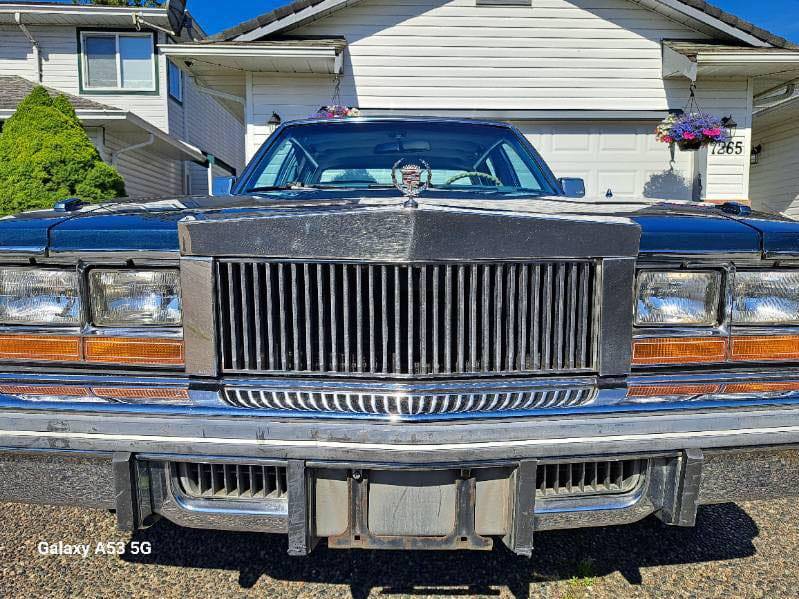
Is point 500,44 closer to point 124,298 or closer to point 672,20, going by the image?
point 672,20

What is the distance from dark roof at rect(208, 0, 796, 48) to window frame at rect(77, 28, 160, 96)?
6511mm

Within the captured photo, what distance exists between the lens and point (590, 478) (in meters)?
1.65

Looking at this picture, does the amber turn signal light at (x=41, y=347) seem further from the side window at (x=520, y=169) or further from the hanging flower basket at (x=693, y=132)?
the hanging flower basket at (x=693, y=132)

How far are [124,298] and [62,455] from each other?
441 mm

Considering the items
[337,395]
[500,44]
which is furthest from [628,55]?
[337,395]

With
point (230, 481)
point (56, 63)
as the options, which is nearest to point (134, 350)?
point (230, 481)

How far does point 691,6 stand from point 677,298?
8828mm

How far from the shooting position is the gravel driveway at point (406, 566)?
1.98 m

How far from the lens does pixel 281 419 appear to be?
1501 millimetres

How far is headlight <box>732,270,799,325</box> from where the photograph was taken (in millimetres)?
1690

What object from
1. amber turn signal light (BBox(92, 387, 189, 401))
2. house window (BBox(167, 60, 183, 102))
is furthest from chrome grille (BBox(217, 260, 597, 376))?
house window (BBox(167, 60, 183, 102))

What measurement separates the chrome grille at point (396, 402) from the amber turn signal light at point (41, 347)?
1.55 ft

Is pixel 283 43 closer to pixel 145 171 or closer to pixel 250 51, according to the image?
pixel 250 51

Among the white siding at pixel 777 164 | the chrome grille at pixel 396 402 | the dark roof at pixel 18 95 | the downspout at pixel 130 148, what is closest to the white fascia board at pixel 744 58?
the white siding at pixel 777 164
